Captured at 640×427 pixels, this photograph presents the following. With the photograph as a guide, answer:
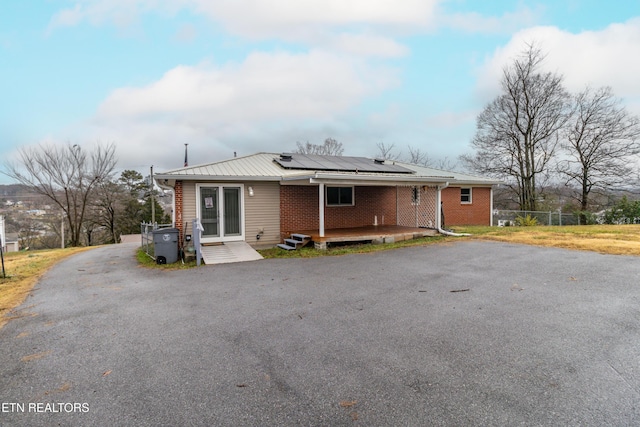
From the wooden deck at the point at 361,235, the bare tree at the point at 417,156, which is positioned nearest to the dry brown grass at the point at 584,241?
the wooden deck at the point at 361,235

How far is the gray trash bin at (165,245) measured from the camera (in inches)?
376

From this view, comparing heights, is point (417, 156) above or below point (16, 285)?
above

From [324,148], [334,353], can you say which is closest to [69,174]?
[324,148]

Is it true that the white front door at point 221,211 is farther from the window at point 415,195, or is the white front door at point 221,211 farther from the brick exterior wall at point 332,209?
the window at point 415,195

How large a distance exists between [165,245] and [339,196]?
22.7 ft

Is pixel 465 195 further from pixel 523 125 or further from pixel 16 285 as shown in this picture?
pixel 16 285

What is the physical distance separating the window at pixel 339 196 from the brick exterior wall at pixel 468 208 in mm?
7803

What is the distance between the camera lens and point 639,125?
21391 millimetres

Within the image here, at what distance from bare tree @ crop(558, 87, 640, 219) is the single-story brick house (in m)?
16.1

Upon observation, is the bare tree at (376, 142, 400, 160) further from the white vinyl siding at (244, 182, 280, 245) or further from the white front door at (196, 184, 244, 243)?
the white front door at (196, 184, 244, 243)

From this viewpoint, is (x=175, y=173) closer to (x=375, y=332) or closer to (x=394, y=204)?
(x=375, y=332)

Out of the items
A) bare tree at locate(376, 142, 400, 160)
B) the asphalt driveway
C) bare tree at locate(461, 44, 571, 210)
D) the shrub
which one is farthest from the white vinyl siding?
bare tree at locate(376, 142, 400, 160)

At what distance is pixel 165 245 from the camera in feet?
31.5

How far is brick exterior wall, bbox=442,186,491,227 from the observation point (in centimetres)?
1909
